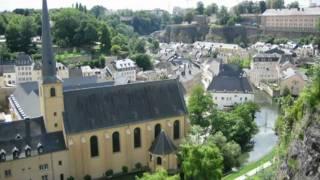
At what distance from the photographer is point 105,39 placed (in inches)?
4222

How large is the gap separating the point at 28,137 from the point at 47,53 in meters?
8.10

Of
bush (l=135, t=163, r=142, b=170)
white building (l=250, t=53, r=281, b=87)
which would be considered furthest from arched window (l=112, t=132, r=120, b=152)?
white building (l=250, t=53, r=281, b=87)

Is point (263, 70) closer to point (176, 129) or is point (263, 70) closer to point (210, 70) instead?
point (210, 70)

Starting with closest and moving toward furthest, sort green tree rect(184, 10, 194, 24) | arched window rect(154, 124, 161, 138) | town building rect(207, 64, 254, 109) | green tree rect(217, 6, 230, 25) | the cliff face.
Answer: the cliff face
arched window rect(154, 124, 161, 138)
town building rect(207, 64, 254, 109)
green tree rect(217, 6, 230, 25)
green tree rect(184, 10, 194, 24)

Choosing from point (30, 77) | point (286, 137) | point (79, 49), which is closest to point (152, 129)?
point (286, 137)

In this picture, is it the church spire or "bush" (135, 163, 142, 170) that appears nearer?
the church spire

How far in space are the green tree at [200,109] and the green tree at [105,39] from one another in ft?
182

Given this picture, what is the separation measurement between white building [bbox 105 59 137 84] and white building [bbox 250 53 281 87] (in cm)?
2622

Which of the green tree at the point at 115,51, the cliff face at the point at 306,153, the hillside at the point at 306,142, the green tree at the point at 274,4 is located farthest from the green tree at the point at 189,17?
the cliff face at the point at 306,153

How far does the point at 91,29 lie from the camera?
106 meters

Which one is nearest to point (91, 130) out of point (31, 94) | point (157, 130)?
point (157, 130)

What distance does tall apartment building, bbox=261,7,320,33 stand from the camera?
149 metres

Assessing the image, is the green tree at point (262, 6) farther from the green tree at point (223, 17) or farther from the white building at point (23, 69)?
the white building at point (23, 69)

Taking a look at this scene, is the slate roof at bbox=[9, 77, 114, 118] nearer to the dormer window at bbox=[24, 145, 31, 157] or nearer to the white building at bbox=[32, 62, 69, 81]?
the dormer window at bbox=[24, 145, 31, 157]
